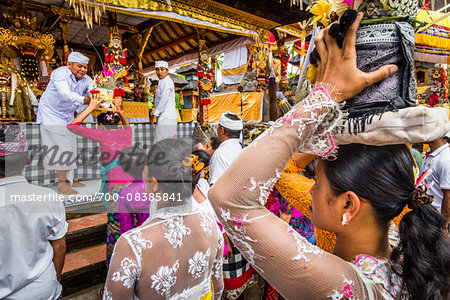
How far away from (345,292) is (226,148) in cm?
257

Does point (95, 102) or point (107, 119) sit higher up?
point (95, 102)

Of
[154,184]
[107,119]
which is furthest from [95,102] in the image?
[154,184]

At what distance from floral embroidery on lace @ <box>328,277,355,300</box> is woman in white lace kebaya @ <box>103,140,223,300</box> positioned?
89 cm

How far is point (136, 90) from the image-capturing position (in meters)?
8.99

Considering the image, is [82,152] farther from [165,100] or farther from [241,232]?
[241,232]

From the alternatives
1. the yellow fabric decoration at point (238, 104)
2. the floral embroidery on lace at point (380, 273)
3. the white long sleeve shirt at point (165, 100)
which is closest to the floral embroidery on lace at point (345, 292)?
the floral embroidery on lace at point (380, 273)

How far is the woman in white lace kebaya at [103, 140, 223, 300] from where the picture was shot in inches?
48.7

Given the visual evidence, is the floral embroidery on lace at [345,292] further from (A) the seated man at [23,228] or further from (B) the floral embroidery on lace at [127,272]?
(A) the seated man at [23,228]

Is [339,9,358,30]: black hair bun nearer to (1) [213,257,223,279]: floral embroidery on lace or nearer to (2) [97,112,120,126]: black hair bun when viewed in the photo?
(1) [213,257,223,279]: floral embroidery on lace

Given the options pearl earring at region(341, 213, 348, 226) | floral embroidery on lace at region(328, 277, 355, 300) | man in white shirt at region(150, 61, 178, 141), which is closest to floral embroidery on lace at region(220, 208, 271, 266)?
floral embroidery on lace at region(328, 277, 355, 300)

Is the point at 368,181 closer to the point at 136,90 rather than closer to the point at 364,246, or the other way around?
the point at 364,246

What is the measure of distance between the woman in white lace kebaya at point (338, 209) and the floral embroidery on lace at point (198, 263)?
32.2 inches

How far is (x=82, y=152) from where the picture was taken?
201 inches

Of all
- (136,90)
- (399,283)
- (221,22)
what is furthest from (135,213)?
(136,90)
